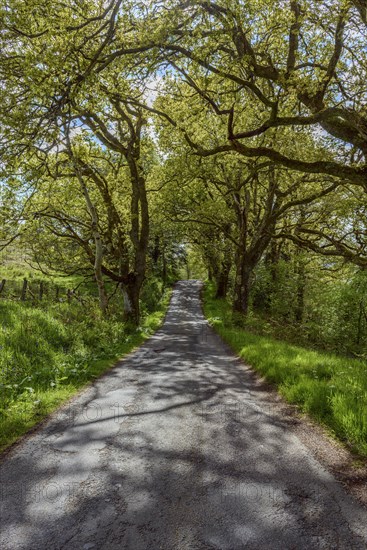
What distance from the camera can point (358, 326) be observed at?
759 inches

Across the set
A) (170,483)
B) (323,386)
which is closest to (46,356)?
(170,483)

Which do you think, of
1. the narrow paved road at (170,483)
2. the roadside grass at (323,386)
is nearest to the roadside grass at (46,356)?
the narrow paved road at (170,483)

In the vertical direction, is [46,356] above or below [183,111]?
below

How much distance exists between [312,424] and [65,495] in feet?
12.8

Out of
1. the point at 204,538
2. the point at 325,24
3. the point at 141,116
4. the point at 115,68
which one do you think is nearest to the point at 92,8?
the point at 115,68

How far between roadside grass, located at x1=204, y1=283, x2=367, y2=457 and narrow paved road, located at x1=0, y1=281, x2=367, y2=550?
2.22ft

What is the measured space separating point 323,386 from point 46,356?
646cm

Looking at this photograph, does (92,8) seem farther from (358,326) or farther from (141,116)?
(358,326)

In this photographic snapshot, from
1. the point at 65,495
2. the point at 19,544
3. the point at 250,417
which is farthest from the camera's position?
the point at 250,417

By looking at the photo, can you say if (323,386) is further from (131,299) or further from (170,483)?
(131,299)

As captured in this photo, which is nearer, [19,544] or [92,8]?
[19,544]

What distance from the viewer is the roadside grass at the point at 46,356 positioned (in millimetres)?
6426

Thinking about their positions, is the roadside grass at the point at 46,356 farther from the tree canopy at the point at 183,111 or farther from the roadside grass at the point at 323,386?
the roadside grass at the point at 323,386

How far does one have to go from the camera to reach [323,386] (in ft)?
22.6
